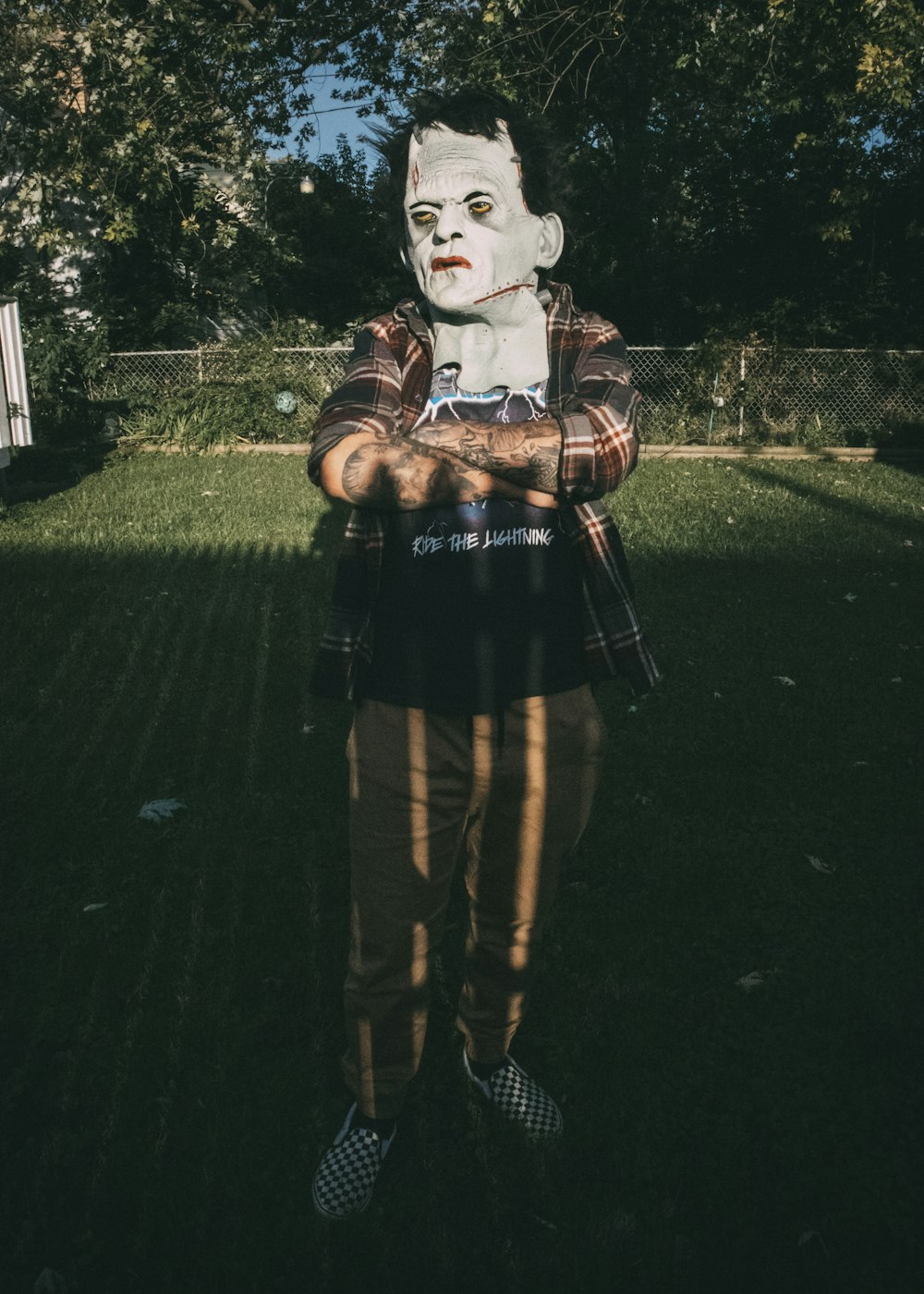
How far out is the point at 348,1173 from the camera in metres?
2.27

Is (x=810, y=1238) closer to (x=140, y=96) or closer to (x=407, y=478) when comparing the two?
(x=407, y=478)

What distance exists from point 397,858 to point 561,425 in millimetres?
919

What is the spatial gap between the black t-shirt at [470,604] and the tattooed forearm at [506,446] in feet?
0.35

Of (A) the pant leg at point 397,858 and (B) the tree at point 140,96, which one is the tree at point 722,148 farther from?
(A) the pant leg at point 397,858

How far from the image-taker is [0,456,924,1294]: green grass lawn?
2.22m

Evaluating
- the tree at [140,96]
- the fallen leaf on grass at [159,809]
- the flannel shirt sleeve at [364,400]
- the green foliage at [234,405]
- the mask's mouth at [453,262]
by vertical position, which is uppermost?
the tree at [140,96]

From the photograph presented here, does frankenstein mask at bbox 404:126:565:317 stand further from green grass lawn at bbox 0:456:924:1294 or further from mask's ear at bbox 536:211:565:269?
green grass lawn at bbox 0:456:924:1294

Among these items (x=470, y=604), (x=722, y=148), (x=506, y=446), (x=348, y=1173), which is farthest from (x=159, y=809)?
(x=722, y=148)

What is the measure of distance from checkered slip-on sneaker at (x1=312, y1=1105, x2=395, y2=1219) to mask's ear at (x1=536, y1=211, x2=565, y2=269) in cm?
199

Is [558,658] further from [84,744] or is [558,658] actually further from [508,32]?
[508,32]

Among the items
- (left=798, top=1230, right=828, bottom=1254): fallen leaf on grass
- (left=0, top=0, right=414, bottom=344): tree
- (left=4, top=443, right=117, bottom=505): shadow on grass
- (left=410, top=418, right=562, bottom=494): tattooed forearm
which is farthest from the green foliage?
(left=798, top=1230, right=828, bottom=1254): fallen leaf on grass

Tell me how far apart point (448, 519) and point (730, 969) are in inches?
72.9

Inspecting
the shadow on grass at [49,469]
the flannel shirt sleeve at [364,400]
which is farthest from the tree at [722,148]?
the flannel shirt sleeve at [364,400]

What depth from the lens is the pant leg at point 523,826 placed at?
209cm
